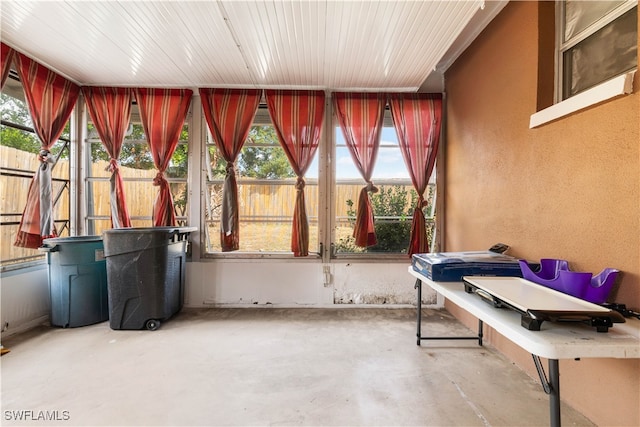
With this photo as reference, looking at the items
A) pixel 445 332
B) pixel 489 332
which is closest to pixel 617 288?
pixel 489 332

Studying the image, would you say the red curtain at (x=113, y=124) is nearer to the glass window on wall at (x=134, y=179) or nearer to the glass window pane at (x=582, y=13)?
the glass window on wall at (x=134, y=179)

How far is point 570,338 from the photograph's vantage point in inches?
41.3

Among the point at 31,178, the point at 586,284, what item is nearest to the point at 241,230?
the point at 31,178

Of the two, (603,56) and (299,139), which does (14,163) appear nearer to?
(299,139)

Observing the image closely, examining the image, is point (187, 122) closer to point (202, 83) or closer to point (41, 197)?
point (202, 83)

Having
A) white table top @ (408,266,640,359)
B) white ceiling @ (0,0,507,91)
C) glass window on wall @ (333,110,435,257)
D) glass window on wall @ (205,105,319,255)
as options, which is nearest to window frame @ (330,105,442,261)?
glass window on wall @ (333,110,435,257)

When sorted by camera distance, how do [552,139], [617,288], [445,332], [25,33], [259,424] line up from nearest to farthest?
[617,288] < [259,424] < [552,139] < [25,33] < [445,332]

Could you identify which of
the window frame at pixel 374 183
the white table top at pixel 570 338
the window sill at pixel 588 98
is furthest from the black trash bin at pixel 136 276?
the window sill at pixel 588 98

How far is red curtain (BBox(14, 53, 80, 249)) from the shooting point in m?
2.77

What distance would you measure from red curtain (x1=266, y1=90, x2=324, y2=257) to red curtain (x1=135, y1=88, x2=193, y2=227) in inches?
47.1

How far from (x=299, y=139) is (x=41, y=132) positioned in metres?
2.82

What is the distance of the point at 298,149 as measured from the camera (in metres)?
3.37

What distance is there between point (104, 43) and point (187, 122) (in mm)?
1095

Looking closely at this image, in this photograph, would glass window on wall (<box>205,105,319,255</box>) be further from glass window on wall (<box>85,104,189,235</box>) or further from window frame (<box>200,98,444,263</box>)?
glass window on wall (<box>85,104,189,235</box>)
